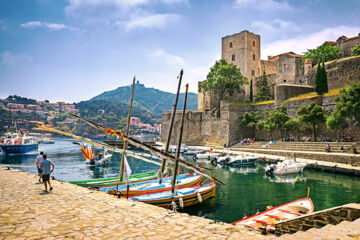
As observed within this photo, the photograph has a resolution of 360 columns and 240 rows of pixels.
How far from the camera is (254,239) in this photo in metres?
5.41

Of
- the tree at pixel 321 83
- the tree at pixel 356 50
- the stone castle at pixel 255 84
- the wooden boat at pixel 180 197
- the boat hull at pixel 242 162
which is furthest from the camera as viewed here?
the tree at pixel 356 50

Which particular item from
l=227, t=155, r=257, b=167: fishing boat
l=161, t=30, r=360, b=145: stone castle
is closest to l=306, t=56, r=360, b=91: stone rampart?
l=161, t=30, r=360, b=145: stone castle

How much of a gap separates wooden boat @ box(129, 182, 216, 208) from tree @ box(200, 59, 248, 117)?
35860 mm

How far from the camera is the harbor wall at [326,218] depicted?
5.94 metres

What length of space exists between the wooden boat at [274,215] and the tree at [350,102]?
19.4m

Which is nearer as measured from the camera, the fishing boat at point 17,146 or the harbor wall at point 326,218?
the harbor wall at point 326,218

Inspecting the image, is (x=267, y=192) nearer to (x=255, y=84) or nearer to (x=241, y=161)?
(x=241, y=161)

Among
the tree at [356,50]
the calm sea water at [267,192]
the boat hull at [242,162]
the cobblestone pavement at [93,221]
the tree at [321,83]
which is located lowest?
the calm sea water at [267,192]

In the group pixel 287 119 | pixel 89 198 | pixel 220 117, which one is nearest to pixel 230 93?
pixel 220 117

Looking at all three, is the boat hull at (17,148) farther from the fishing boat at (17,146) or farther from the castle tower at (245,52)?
the castle tower at (245,52)

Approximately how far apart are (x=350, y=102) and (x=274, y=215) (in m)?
22.2

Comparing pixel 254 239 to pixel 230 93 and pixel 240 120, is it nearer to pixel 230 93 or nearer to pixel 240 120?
pixel 240 120

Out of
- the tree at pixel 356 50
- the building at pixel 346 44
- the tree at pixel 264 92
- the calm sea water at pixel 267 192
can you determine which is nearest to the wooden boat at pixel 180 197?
the calm sea water at pixel 267 192

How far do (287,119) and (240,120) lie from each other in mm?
10729
